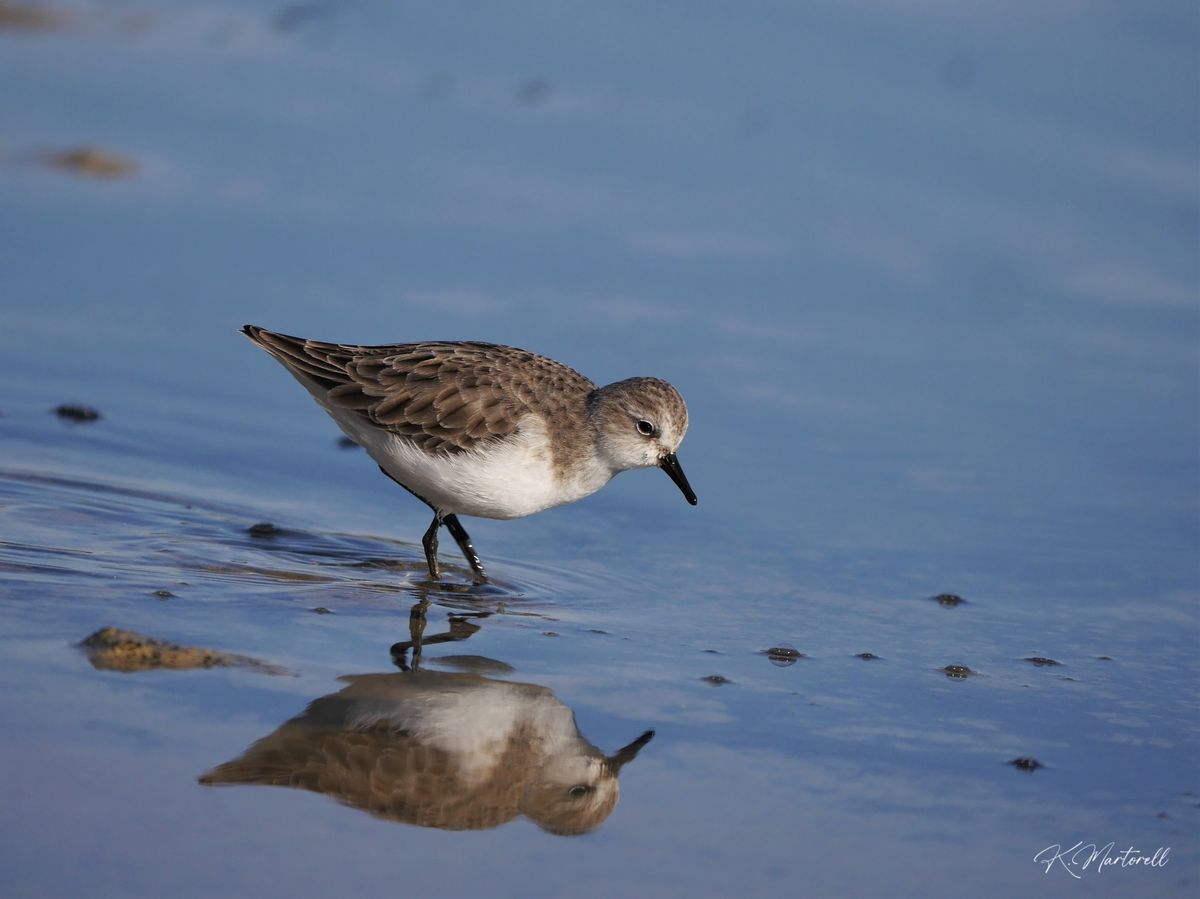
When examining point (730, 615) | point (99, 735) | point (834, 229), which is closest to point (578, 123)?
point (834, 229)

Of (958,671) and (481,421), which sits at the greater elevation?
(481,421)

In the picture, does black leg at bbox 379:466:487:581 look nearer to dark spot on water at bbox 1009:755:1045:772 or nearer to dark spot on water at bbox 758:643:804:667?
dark spot on water at bbox 758:643:804:667

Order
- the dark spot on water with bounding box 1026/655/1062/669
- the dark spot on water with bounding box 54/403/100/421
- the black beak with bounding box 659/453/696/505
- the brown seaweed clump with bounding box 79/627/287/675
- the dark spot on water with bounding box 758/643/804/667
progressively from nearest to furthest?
1. the brown seaweed clump with bounding box 79/627/287/675
2. the dark spot on water with bounding box 758/643/804/667
3. the dark spot on water with bounding box 1026/655/1062/669
4. the black beak with bounding box 659/453/696/505
5. the dark spot on water with bounding box 54/403/100/421

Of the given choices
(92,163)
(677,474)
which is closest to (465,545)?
(677,474)

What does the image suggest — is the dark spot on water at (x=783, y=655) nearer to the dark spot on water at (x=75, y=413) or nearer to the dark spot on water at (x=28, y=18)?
the dark spot on water at (x=75, y=413)

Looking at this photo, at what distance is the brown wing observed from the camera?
8.30m

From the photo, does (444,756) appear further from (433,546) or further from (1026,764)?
(433,546)

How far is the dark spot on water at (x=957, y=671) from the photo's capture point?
284 inches

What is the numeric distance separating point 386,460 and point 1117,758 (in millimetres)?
3875

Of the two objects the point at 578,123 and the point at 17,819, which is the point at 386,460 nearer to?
the point at 17,819

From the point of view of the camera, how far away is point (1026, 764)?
20.7ft

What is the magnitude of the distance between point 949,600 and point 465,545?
2.39 metres

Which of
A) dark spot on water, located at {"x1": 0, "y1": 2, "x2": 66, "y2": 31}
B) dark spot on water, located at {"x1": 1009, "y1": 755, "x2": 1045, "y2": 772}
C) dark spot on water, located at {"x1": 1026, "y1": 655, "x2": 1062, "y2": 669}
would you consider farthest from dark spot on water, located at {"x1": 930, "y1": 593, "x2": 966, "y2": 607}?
dark spot on water, located at {"x1": 0, "y1": 2, "x2": 66, "y2": 31}

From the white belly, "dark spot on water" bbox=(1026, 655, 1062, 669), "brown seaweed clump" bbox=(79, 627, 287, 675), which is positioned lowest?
"brown seaweed clump" bbox=(79, 627, 287, 675)
